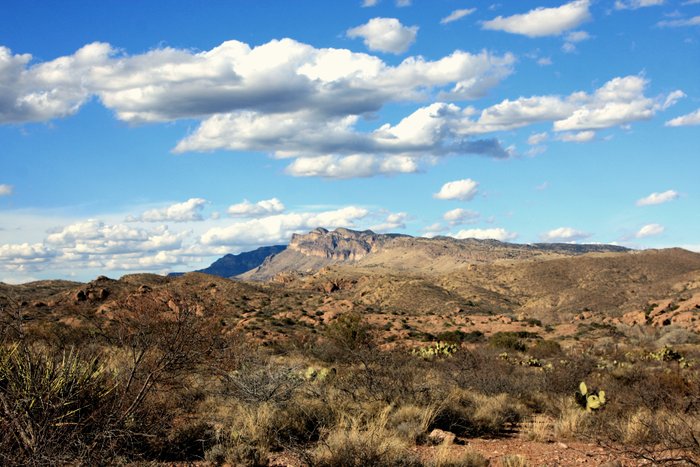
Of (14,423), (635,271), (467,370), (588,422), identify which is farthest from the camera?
(635,271)

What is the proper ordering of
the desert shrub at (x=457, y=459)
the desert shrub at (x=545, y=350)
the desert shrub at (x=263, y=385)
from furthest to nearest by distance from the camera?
Result: the desert shrub at (x=545, y=350) < the desert shrub at (x=263, y=385) < the desert shrub at (x=457, y=459)

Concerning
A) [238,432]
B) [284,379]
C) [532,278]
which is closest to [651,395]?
[284,379]

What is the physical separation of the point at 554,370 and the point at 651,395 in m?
4.85

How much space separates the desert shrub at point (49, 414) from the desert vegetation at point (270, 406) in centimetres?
3

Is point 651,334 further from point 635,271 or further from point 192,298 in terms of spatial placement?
point 635,271

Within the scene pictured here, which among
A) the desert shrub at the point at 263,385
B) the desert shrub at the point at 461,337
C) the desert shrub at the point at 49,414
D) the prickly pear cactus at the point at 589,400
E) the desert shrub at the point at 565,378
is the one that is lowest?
the desert shrub at the point at 461,337

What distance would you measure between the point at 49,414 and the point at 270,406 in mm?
5185

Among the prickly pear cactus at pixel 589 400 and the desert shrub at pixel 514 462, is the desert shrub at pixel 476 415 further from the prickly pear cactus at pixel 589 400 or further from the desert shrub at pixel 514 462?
the desert shrub at pixel 514 462

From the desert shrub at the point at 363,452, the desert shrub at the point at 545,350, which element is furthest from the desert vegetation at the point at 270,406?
the desert shrub at the point at 545,350

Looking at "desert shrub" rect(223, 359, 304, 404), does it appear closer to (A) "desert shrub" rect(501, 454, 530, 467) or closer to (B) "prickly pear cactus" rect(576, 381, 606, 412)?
(A) "desert shrub" rect(501, 454, 530, 467)

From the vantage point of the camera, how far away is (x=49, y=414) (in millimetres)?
7387

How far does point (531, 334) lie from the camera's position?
43406 mm

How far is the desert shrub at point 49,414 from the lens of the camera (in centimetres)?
673

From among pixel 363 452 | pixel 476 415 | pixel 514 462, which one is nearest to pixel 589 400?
pixel 476 415
